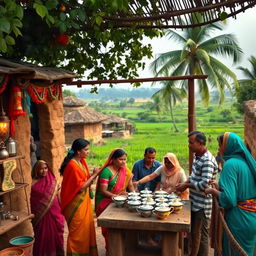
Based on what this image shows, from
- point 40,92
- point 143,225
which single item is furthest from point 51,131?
point 143,225

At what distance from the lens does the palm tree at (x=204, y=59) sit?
1552 cm

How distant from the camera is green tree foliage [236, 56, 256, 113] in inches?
884

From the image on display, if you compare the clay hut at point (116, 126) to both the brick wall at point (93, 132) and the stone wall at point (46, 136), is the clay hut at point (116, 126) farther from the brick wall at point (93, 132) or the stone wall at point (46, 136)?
the stone wall at point (46, 136)

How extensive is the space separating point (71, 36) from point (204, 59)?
1072 cm

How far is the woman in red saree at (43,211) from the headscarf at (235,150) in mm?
2333

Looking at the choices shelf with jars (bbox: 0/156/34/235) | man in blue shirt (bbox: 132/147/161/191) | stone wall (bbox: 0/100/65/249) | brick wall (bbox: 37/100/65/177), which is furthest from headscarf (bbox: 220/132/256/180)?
brick wall (bbox: 37/100/65/177)

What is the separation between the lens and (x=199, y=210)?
411cm

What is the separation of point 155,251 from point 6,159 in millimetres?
2154

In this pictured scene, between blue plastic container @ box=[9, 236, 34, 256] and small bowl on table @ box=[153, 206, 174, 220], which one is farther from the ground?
small bowl on table @ box=[153, 206, 174, 220]

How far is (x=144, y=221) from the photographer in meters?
3.50

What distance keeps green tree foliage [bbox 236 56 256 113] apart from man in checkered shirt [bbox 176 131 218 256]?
19261 mm

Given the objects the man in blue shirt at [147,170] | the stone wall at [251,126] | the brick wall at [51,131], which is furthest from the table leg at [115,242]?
the stone wall at [251,126]

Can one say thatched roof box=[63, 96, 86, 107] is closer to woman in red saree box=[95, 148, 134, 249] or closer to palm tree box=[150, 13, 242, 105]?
palm tree box=[150, 13, 242, 105]

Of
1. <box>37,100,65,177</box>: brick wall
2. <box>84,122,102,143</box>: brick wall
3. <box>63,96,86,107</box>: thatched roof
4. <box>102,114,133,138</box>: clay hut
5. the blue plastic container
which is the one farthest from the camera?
<box>102,114,133,138</box>: clay hut
